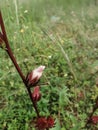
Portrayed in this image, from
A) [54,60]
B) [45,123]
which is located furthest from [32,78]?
[54,60]

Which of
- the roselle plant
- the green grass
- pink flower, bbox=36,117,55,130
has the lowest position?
the green grass

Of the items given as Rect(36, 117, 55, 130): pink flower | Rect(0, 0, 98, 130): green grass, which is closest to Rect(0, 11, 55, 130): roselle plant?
Rect(36, 117, 55, 130): pink flower

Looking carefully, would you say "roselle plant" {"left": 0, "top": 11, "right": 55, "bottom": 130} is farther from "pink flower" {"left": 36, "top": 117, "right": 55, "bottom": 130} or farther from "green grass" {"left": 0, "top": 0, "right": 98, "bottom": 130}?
"green grass" {"left": 0, "top": 0, "right": 98, "bottom": 130}

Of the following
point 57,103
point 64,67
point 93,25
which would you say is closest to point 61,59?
point 64,67

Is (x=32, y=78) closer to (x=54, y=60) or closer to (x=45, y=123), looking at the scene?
(x=45, y=123)

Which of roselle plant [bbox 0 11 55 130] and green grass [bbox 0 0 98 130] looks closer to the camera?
roselle plant [bbox 0 11 55 130]

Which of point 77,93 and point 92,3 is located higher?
point 92,3

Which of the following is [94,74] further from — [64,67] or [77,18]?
[77,18]

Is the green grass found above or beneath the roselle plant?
beneath

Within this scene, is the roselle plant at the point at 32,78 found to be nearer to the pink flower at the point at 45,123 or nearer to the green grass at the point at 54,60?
the pink flower at the point at 45,123
